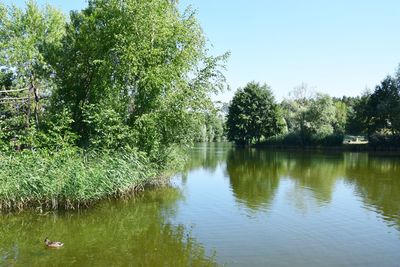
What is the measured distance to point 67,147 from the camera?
21.6 metres

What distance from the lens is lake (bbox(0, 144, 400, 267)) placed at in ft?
40.5

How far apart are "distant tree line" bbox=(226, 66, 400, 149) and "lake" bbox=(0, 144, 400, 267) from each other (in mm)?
41631

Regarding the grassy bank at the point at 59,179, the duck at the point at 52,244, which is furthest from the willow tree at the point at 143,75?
the duck at the point at 52,244

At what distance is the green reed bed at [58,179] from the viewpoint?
1725 cm

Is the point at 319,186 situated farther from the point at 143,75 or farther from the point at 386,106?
the point at 386,106

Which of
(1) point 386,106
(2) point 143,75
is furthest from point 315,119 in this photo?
(2) point 143,75

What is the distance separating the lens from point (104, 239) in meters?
14.5

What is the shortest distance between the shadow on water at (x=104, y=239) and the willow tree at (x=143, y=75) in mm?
5372

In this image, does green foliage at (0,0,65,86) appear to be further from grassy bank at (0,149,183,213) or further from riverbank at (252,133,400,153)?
riverbank at (252,133,400,153)

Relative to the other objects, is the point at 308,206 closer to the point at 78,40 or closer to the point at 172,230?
the point at 172,230

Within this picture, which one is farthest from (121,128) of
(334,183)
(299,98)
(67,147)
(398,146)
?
(299,98)

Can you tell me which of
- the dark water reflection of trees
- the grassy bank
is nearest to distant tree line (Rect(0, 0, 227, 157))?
the grassy bank

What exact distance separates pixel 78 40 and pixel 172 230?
1754 centimetres

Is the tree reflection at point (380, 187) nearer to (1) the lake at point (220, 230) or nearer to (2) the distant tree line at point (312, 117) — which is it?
(1) the lake at point (220, 230)
